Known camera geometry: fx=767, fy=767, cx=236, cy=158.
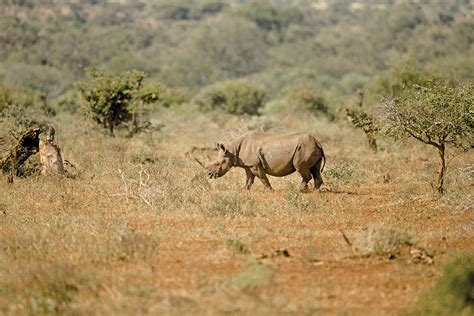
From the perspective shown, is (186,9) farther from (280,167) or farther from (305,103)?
(280,167)

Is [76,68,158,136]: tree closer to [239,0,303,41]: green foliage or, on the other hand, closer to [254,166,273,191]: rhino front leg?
[254,166,273,191]: rhino front leg

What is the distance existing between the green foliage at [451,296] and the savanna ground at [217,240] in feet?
1.17

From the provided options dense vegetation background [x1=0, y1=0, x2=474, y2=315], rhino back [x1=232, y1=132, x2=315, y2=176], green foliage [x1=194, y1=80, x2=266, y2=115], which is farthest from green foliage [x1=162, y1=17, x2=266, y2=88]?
rhino back [x1=232, y1=132, x2=315, y2=176]

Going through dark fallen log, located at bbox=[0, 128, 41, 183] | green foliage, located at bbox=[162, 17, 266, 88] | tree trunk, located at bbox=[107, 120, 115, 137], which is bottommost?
green foliage, located at bbox=[162, 17, 266, 88]

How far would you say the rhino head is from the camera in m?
16.4

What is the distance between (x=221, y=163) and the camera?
16422mm

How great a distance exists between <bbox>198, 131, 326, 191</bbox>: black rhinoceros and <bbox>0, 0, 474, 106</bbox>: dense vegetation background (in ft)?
100

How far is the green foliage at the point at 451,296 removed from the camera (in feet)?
25.2

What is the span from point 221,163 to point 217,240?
17.2 feet

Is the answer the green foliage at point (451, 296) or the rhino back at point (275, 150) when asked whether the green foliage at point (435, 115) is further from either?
the green foliage at point (451, 296)

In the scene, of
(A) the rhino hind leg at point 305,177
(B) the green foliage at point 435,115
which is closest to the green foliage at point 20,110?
(A) the rhino hind leg at point 305,177

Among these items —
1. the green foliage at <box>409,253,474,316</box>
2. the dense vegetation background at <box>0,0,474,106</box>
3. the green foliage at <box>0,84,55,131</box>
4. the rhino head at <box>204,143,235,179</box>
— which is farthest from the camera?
the dense vegetation background at <box>0,0,474,106</box>

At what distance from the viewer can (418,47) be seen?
7756 centimetres

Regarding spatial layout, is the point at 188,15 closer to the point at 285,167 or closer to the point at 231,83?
the point at 231,83
